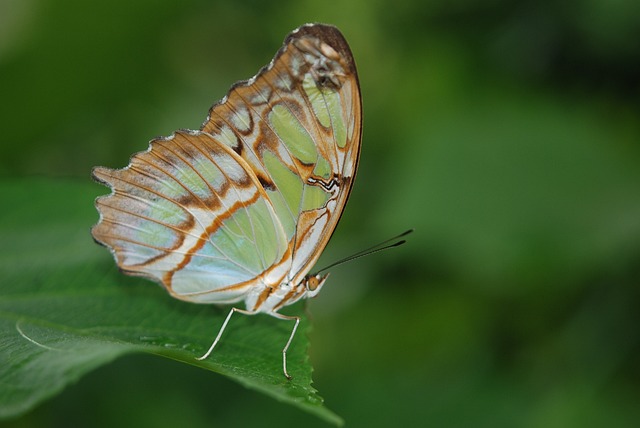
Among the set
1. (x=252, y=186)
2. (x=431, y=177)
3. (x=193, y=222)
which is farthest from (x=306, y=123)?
(x=431, y=177)

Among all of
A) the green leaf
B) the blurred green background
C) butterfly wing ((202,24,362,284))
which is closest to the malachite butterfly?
butterfly wing ((202,24,362,284))

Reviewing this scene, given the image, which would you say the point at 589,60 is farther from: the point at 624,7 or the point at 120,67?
the point at 120,67

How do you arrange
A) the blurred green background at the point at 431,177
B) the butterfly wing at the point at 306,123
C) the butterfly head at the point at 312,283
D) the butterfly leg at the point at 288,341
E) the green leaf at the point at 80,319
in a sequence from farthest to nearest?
1. the blurred green background at the point at 431,177
2. the butterfly head at the point at 312,283
3. the butterfly wing at the point at 306,123
4. the butterfly leg at the point at 288,341
5. the green leaf at the point at 80,319

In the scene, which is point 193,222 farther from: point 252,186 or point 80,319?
point 80,319

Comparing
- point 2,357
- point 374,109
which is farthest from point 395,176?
point 2,357

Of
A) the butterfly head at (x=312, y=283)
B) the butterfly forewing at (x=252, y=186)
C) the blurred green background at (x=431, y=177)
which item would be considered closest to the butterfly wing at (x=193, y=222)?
the butterfly forewing at (x=252, y=186)

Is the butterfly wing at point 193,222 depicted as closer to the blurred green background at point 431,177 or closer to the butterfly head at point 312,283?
the butterfly head at point 312,283
